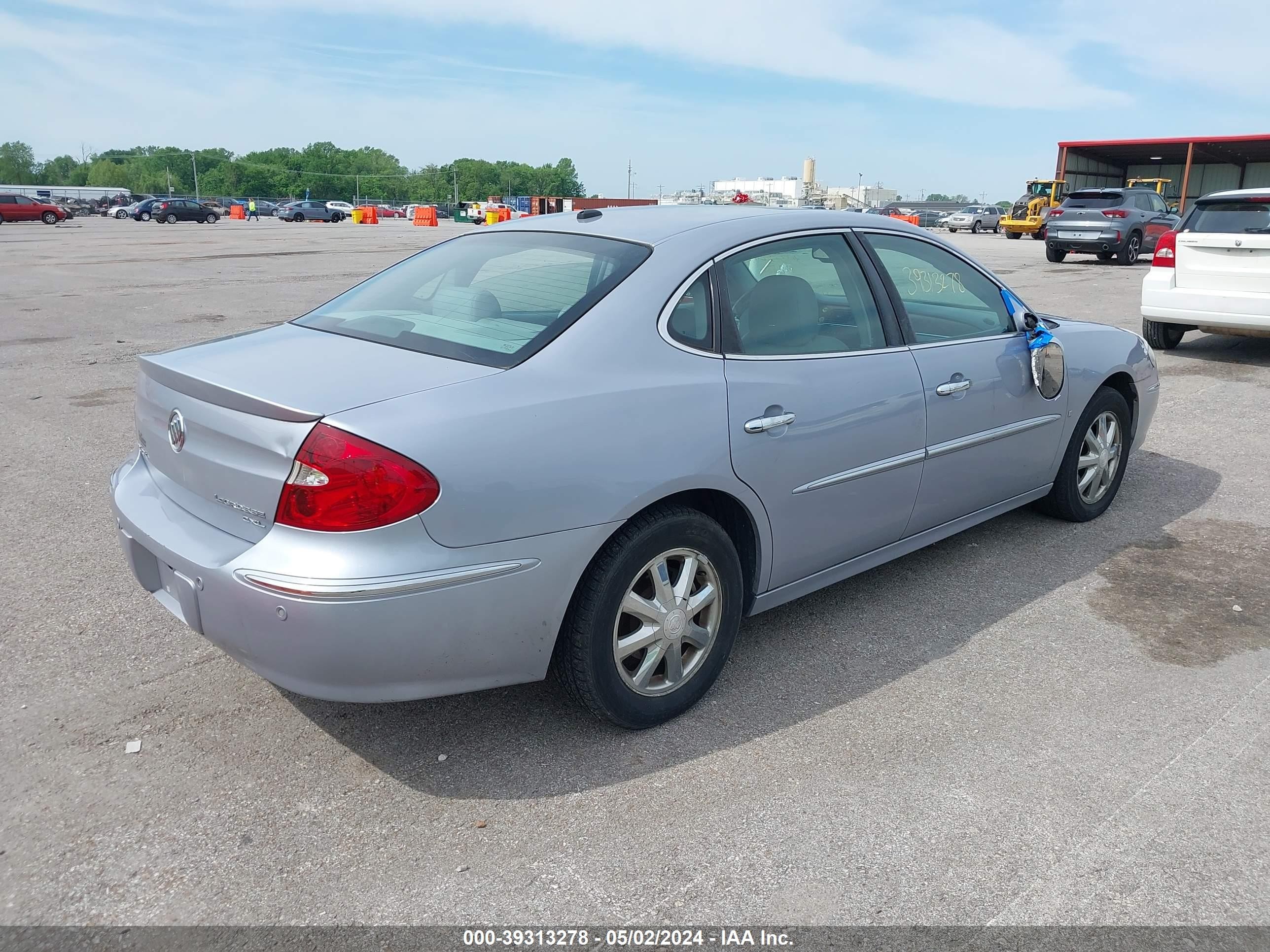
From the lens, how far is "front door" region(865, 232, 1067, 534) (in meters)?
3.94

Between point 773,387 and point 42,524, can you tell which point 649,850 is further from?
point 42,524

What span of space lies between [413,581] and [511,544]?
0.91 feet

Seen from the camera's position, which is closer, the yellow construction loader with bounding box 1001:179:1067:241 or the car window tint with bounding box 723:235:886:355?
the car window tint with bounding box 723:235:886:355

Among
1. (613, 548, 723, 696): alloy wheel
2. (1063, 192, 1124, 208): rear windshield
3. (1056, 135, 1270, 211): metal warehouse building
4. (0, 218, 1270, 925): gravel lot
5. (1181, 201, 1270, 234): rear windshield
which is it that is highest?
(1056, 135, 1270, 211): metal warehouse building

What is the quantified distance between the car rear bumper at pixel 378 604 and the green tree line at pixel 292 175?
16186cm

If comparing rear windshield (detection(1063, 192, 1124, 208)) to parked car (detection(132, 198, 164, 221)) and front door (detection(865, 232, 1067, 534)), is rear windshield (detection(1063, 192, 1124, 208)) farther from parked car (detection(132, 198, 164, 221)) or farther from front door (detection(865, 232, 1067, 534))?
parked car (detection(132, 198, 164, 221))

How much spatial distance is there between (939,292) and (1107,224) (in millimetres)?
20447

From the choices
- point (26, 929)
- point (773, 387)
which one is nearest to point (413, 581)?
point (26, 929)

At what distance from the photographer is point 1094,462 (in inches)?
199

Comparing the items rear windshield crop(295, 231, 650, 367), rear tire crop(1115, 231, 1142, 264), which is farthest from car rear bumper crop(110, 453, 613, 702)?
rear tire crop(1115, 231, 1142, 264)

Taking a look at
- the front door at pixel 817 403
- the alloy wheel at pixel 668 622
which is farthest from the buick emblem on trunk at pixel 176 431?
the front door at pixel 817 403

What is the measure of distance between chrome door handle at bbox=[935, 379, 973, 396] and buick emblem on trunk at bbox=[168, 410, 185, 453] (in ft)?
8.69

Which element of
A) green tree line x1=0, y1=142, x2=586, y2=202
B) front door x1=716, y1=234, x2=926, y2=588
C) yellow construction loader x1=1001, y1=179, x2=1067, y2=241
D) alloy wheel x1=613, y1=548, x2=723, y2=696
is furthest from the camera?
green tree line x1=0, y1=142, x2=586, y2=202

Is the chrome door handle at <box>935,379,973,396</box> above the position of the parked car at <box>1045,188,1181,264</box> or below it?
below
